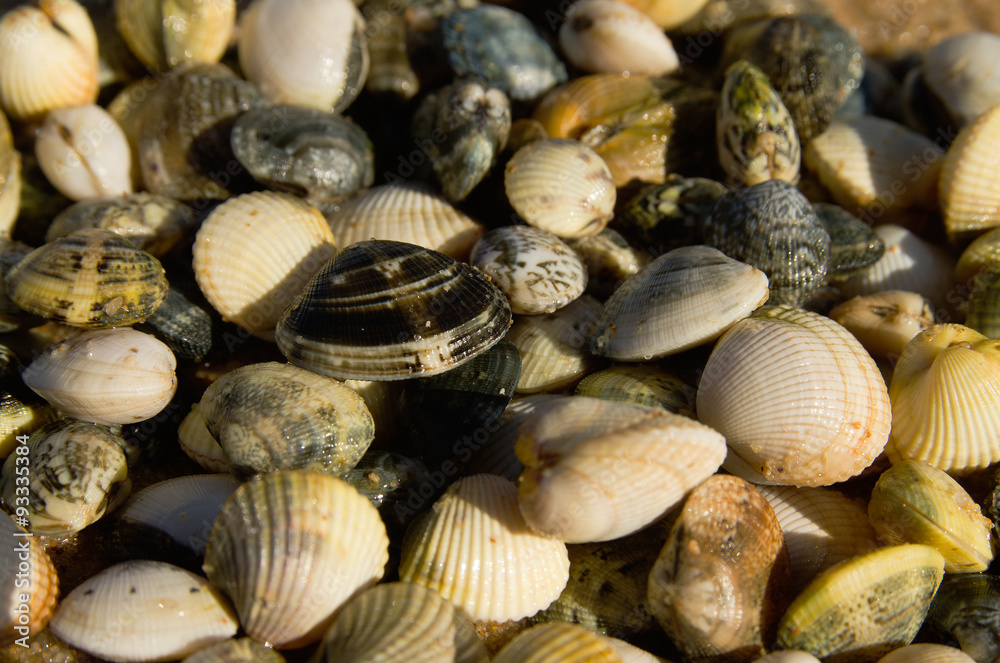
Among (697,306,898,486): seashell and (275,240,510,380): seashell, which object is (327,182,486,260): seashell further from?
(697,306,898,486): seashell

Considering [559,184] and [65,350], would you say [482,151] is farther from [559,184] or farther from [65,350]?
[65,350]

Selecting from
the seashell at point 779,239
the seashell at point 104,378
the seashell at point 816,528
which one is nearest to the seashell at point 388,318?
the seashell at point 104,378

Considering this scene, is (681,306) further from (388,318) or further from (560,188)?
(388,318)

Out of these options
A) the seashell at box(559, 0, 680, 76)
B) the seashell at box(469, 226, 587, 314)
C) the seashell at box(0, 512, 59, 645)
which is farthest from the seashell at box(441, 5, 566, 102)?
the seashell at box(0, 512, 59, 645)

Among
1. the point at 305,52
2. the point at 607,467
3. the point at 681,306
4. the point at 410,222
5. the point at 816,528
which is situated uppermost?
the point at 305,52

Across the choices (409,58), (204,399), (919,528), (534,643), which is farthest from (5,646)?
(409,58)

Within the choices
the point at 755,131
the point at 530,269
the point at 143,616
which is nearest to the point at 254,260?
the point at 530,269
